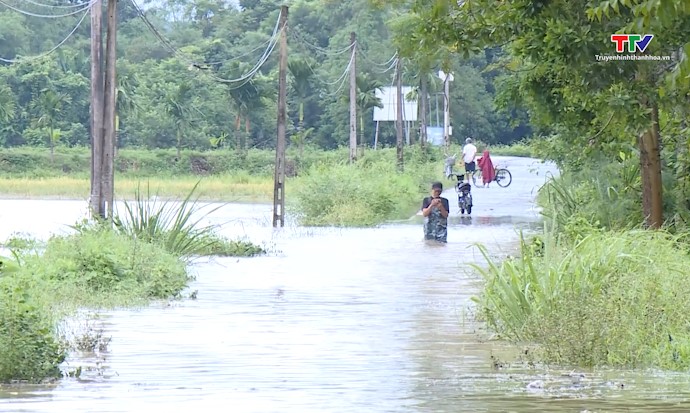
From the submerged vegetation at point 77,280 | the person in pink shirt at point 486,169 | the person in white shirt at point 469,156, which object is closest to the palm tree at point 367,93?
the person in white shirt at point 469,156

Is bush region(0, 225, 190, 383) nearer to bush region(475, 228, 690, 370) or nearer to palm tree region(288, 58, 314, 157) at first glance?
bush region(475, 228, 690, 370)

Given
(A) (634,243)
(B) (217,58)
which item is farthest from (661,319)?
(B) (217,58)

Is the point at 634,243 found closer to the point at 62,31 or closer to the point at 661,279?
the point at 661,279

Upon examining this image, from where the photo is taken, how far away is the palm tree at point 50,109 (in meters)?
73.6

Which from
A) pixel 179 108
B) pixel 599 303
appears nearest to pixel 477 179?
pixel 179 108

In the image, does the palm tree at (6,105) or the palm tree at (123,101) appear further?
the palm tree at (6,105)

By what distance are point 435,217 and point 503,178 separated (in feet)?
77.7

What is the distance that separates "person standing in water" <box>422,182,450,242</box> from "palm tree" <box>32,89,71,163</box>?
45808 millimetres

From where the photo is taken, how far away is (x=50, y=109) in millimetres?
75312

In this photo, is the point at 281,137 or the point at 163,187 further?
the point at 163,187

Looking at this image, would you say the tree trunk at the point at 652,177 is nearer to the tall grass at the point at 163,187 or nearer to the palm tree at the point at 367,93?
the tall grass at the point at 163,187

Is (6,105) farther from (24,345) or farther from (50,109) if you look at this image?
(24,345)

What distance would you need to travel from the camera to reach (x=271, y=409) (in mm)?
9750

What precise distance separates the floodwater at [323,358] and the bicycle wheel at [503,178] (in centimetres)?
2718
